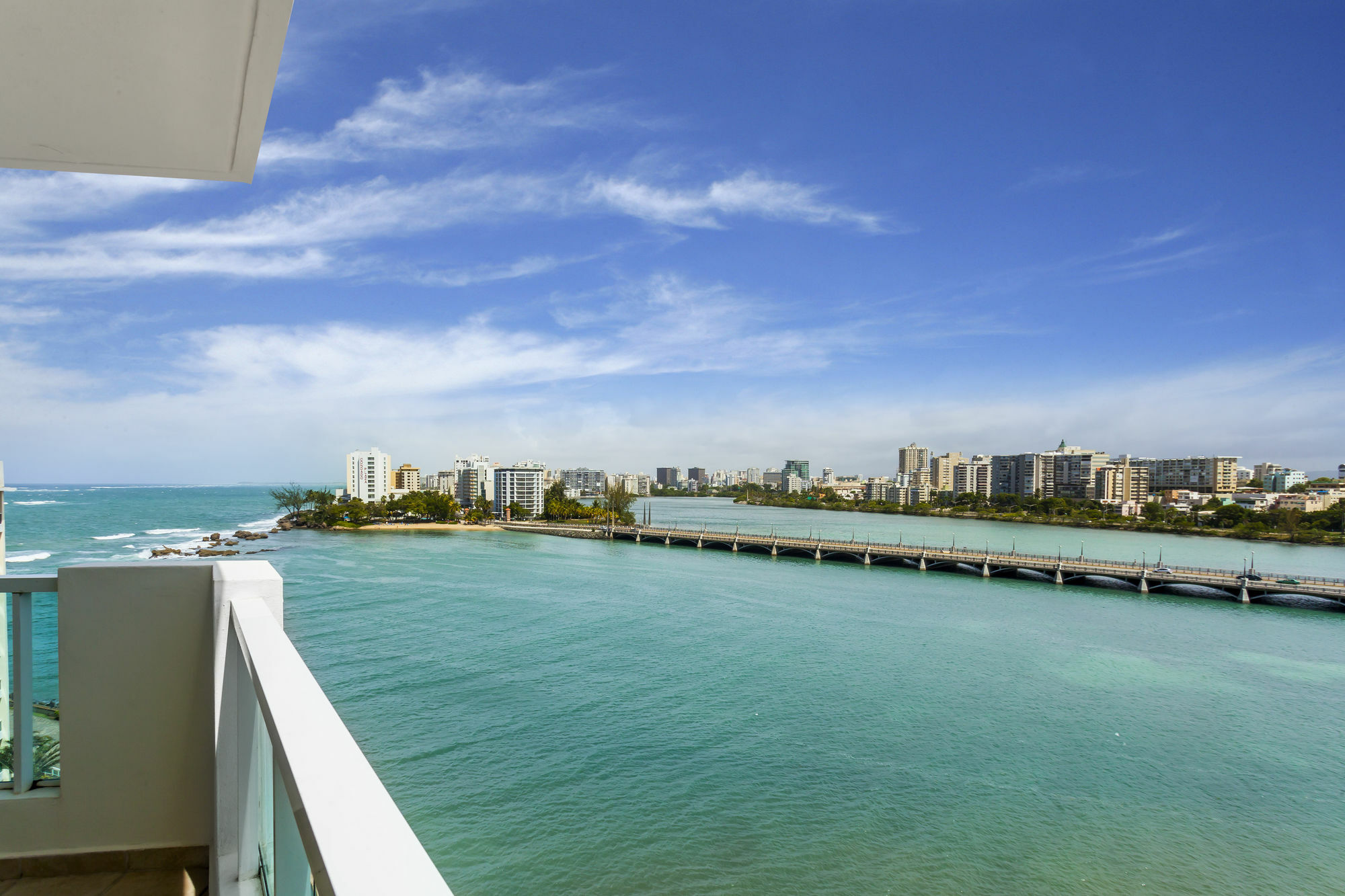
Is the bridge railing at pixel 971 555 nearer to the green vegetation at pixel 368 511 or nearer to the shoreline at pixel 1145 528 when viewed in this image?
the green vegetation at pixel 368 511

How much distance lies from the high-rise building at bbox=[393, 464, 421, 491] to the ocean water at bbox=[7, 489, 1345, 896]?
3828 cm

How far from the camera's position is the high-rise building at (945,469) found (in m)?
68.3

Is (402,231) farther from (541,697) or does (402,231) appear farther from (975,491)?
(975,491)

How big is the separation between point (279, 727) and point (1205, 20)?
35.7 meters

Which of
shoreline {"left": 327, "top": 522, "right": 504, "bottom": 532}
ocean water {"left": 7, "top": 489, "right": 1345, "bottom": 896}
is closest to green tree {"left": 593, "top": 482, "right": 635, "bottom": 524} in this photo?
shoreline {"left": 327, "top": 522, "right": 504, "bottom": 532}

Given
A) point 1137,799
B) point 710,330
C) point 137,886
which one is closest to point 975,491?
point 710,330

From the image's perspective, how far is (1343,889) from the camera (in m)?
6.06

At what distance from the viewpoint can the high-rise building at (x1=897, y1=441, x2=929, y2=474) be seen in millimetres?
77750

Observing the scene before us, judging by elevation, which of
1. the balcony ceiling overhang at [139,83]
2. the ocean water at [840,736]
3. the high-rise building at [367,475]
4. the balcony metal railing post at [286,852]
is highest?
the balcony ceiling overhang at [139,83]

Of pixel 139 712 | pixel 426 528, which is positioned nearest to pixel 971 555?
pixel 139 712

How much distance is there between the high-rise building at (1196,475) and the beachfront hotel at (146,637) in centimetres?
6044

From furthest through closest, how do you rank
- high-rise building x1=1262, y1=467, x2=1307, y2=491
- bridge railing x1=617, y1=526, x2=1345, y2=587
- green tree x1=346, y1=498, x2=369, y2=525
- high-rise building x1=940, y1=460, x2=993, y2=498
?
1. high-rise building x1=940, y1=460, x2=993, y2=498
2. high-rise building x1=1262, y1=467, x2=1307, y2=491
3. green tree x1=346, y1=498, x2=369, y2=525
4. bridge railing x1=617, y1=526, x2=1345, y2=587

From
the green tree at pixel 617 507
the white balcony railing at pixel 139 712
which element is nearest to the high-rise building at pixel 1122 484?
the green tree at pixel 617 507

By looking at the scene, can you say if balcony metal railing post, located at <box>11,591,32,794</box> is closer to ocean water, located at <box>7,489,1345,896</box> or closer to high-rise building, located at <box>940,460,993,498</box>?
ocean water, located at <box>7,489,1345,896</box>
